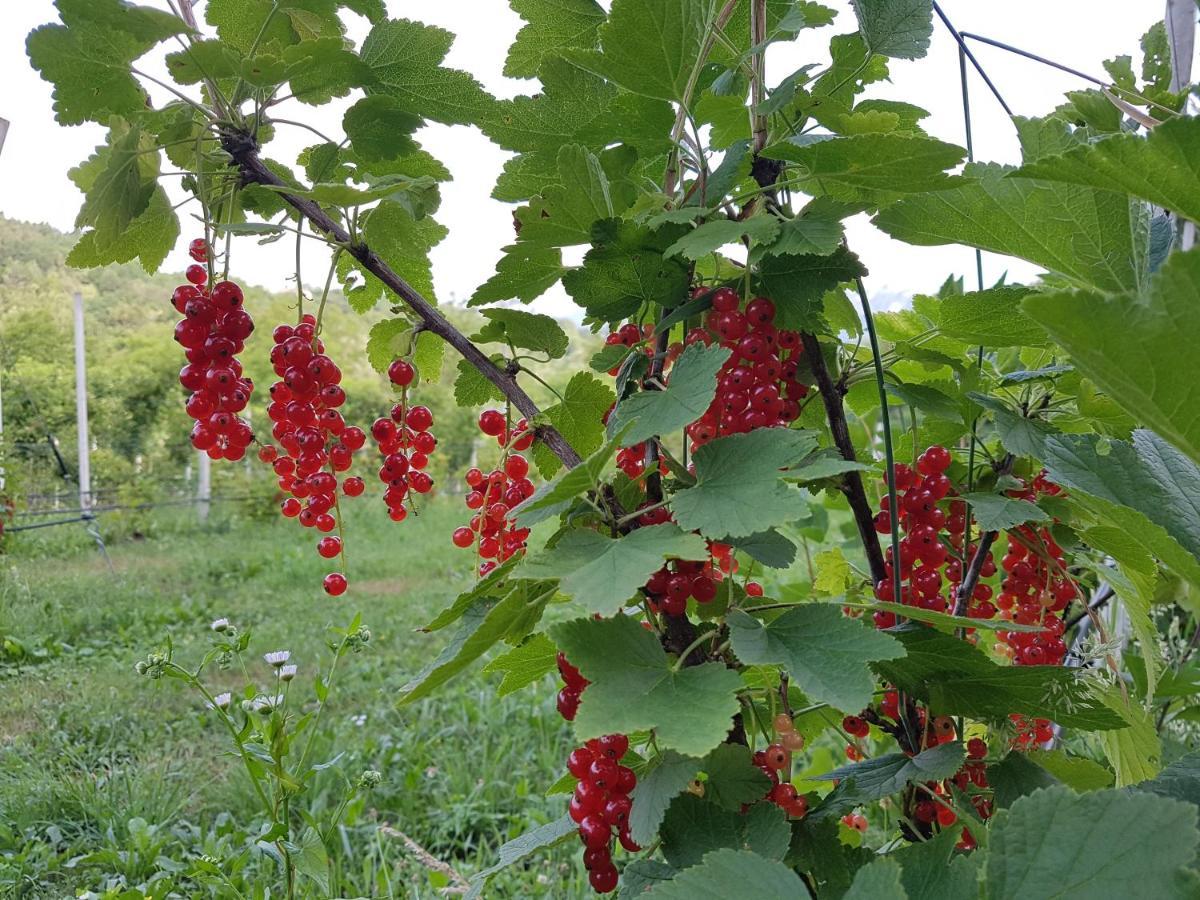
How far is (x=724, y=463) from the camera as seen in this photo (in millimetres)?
503

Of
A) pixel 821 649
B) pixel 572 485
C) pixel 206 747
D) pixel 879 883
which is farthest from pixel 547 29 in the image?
pixel 206 747

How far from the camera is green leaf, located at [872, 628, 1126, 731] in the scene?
21.1 inches

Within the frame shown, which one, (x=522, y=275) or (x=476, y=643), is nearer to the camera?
(x=476, y=643)

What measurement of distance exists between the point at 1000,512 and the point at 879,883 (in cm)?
34

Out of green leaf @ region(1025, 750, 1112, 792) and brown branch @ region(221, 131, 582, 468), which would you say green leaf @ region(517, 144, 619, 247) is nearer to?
brown branch @ region(221, 131, 582, 468)

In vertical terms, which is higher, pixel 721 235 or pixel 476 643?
pixel 721 235

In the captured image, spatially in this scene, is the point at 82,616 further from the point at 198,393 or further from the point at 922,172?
the point at 922,172

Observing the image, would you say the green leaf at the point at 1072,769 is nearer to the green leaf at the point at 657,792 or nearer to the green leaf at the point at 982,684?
the green leaf at the point at 982,684

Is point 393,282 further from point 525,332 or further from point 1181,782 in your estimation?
point 1181,782

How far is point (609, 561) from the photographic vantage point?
1.48 feet

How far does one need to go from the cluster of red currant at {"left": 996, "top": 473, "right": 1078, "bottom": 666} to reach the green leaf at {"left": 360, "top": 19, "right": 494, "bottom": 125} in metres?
0.58

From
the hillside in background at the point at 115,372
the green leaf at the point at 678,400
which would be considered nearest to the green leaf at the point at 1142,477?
the green leaf at the point at 678,400

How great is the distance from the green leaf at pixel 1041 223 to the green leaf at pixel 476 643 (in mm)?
370

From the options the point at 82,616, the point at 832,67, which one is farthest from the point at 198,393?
the point at 82,616
